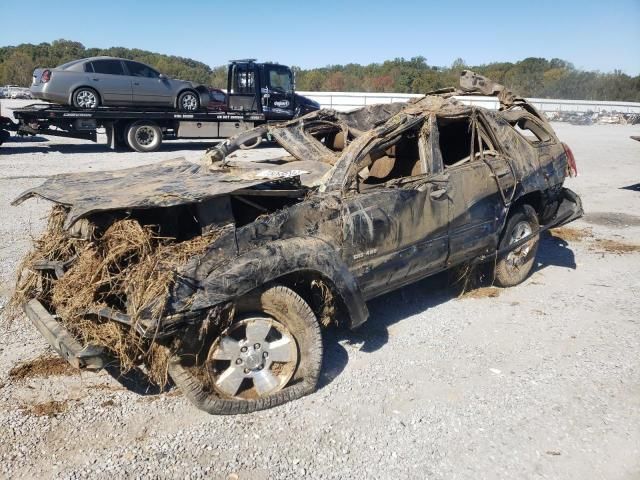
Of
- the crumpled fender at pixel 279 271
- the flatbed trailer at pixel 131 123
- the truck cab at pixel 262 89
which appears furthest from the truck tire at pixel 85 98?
the crumpled fender at pixel 279 271

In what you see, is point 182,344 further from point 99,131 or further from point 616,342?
point 99,131

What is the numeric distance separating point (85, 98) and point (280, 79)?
6586 millimetres

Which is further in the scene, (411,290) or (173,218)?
(411,290)

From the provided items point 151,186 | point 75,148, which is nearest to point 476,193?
point 151,186

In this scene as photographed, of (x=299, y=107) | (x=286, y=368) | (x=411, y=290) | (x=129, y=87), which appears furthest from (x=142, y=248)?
(x=299, y=107)

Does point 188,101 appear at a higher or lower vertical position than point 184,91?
lower

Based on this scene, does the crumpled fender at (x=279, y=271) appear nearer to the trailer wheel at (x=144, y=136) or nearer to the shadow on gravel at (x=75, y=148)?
the trailer wheel at (x=144, y=136)

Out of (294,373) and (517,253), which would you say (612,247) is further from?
(294,373)

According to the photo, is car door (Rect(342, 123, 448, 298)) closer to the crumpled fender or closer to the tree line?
the crumpled fender

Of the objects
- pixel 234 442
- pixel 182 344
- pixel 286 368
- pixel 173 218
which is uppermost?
pixel 173 218

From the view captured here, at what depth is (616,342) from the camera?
15.2 feet

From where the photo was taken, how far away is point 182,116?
16.5 m

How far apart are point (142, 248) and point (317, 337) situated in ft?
4.31

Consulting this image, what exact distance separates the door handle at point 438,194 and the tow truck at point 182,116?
13.2 m
